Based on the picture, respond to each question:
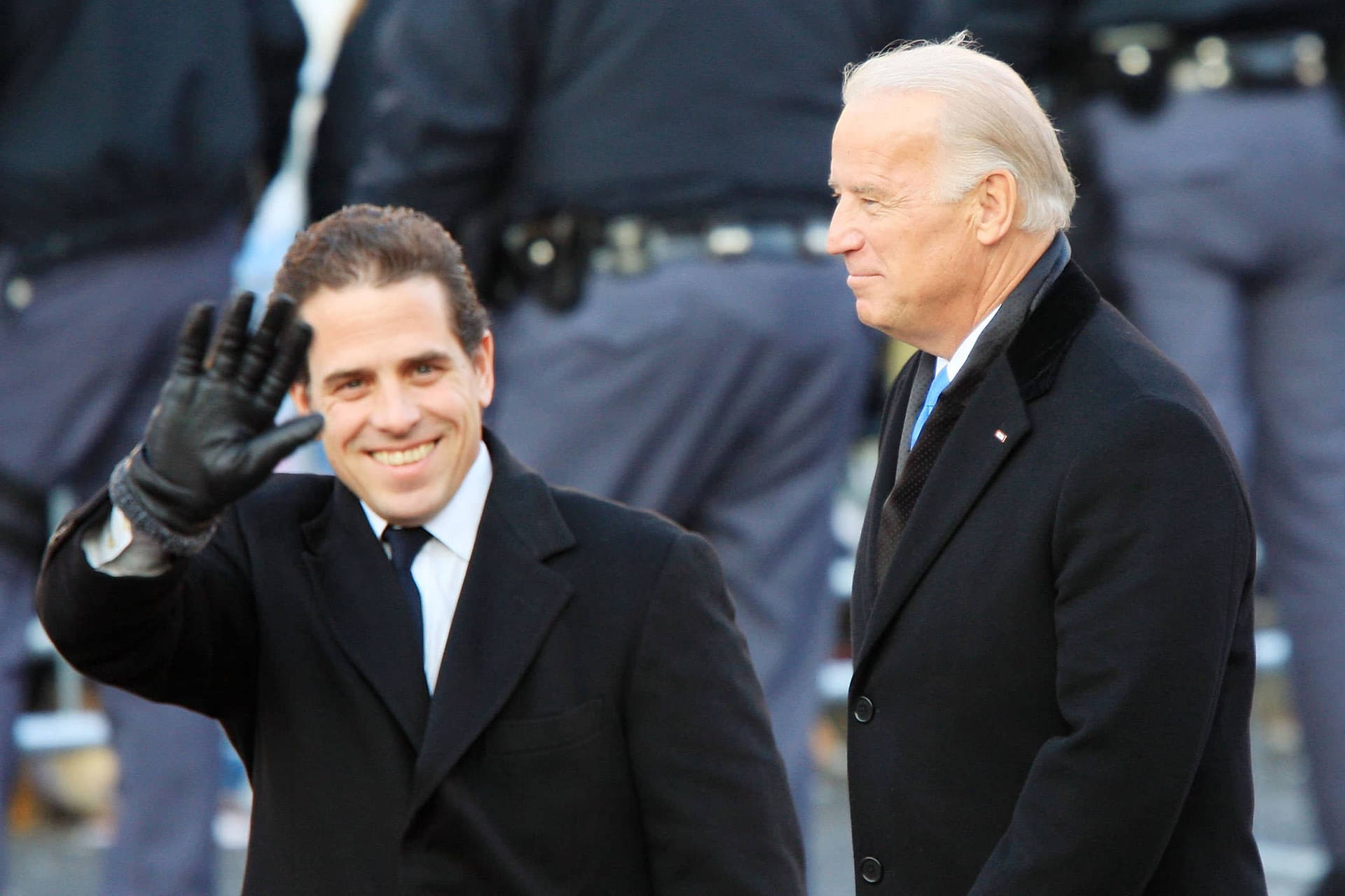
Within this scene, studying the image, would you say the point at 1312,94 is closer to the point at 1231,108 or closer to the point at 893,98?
the point at 1231,108

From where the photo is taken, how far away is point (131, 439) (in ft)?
15.1

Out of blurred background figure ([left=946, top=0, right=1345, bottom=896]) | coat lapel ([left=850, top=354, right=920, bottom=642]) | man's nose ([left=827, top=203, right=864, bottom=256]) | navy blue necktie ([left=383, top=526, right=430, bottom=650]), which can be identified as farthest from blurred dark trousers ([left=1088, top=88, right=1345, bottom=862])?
navy blue necktie ([left=383, top=526, right=430, bottom=650])

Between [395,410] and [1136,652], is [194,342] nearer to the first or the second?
[395,410]

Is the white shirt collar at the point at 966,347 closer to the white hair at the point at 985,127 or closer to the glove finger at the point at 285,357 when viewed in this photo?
the white hair at the point at 985,127

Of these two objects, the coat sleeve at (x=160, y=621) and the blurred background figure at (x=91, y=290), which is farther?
the blurred background figure at (x=91, y=290)

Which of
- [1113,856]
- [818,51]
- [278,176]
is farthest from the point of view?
[278,176]

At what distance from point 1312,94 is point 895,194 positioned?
2.47 meters

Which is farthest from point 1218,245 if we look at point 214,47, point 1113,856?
point 1113,856

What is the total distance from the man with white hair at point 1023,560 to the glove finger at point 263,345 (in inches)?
25.9

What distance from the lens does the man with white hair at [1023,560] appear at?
220 cm

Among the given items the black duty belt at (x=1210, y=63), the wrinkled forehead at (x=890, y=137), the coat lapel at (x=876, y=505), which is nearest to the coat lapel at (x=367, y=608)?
the coat lapel at (x=876, y=505)

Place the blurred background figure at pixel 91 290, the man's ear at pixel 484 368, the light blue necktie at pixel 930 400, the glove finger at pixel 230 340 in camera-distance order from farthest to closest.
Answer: the blurred background figure at pixel 91 290
the man's ear at pixel 484 368
the light blue necktie at pixel 930 400
the glove finger at pixel 230 340

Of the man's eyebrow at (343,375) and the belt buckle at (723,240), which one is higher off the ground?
the man's eyebrow at (343,375)

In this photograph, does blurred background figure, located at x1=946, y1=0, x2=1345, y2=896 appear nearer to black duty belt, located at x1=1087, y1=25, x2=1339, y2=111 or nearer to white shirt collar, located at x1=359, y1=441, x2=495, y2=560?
black duty belt, located at x1=1087, y1=25, x2=1339, y2=111
